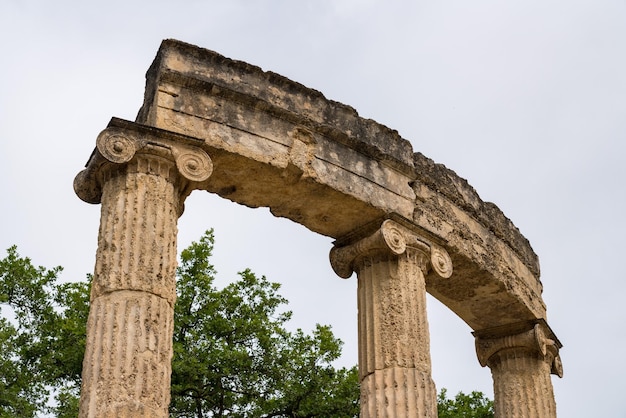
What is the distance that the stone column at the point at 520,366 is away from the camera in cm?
1698

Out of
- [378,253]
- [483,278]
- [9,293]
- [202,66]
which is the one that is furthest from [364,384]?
[9,293]

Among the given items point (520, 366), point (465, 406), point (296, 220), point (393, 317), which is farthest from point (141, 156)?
point (465, 406)

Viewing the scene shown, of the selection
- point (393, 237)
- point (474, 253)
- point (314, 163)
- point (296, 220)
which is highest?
point (314, 163)

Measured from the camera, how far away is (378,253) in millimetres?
14781

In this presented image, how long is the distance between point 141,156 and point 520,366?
7.71 metres

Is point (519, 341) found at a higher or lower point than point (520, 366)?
higher

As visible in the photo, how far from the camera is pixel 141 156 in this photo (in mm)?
12703

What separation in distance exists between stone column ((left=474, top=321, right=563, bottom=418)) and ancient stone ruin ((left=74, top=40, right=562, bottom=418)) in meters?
0.03

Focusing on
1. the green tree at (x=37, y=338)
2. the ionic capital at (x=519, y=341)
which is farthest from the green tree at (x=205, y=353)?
the ionic capital at (x=519, y=341)

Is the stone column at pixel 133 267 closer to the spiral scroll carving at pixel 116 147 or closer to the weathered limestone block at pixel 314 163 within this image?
Answer: the spiral scroll carving at pixel 116 147

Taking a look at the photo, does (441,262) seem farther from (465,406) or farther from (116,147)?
(465,406)

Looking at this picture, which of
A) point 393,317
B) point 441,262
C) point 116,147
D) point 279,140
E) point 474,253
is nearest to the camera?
point 116,147

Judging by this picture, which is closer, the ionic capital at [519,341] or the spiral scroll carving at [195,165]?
the spiral scroll carving at [195,165]

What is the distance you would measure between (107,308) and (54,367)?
11.7 meters
